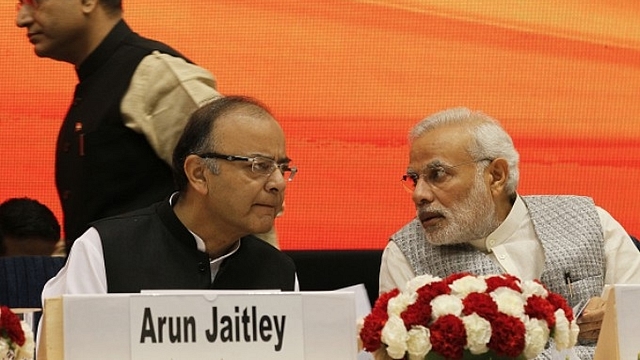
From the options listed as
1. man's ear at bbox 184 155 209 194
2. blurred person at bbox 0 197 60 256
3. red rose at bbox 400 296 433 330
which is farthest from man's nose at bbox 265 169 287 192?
blurred person at bbox 0 197 60 256

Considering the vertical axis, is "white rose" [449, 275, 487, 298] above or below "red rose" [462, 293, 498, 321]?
above

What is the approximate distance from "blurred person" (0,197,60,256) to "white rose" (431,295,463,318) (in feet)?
8.53

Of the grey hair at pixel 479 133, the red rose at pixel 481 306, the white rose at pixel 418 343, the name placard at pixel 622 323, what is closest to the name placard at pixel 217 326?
the white rose at pixel 418 343

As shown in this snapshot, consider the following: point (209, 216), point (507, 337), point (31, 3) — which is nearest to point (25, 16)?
point (31, 3)

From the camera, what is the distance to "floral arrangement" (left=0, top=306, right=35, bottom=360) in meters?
2.79

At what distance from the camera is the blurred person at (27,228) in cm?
513

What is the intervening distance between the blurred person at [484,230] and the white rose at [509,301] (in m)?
1.23

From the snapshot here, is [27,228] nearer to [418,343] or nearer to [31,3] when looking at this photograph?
[31,3]

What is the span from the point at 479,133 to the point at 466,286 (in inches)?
55.1

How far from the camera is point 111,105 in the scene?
13.8ft

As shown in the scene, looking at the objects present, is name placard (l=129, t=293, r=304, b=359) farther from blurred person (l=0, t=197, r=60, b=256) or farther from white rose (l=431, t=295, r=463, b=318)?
blurred person (l=0, t=197, r=60, b=256)

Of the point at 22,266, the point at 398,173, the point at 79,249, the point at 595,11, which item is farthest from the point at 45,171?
the point at 595,11

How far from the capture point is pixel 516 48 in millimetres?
5414

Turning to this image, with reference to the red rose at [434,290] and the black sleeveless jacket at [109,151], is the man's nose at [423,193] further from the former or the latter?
the red rose at [434,290]
